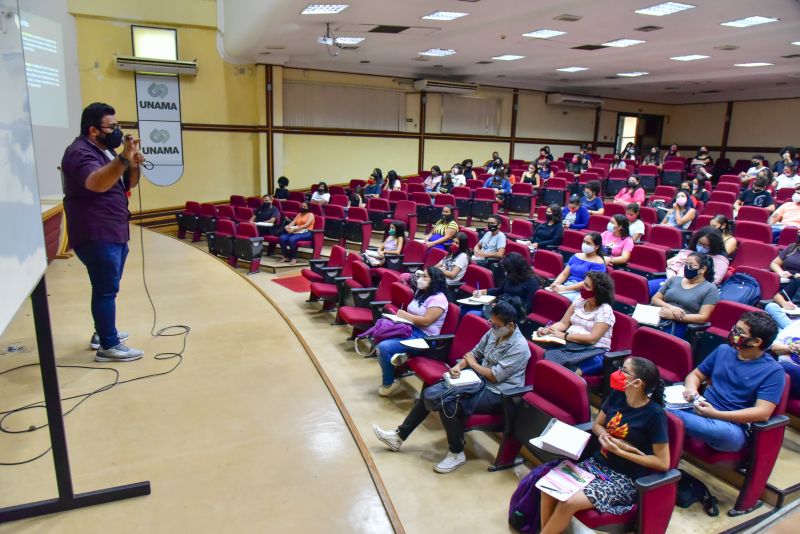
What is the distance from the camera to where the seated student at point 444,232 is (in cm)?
661

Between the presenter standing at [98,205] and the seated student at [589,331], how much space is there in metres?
2.87

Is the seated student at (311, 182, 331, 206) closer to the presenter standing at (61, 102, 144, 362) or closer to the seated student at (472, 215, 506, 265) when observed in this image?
the seated student at (472, 215, 506, 265)

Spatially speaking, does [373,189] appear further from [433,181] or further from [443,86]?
Answer: [443,86]

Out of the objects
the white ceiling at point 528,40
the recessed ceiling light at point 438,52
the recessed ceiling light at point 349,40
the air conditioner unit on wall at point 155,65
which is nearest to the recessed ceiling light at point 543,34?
the white ceiling at point 528,40

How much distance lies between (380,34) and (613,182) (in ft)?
19.1

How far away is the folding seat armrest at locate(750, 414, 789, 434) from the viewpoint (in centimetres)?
259

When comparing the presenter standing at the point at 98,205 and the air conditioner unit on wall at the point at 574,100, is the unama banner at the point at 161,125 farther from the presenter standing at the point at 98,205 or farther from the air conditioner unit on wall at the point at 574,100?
the air conditioner unit on wall at the point at 574,100

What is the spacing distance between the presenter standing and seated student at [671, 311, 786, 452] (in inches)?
130

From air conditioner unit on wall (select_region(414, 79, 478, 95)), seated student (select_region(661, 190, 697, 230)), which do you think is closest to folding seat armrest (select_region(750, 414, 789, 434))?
seated student (select_region(661, 190, 697, 230))

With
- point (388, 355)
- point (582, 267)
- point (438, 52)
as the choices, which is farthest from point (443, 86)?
point (388, 355)

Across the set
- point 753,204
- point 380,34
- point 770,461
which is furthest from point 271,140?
point 770,461

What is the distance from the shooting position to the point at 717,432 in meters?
2.62

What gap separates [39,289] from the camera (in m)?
2.13

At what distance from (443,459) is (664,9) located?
6552mm
